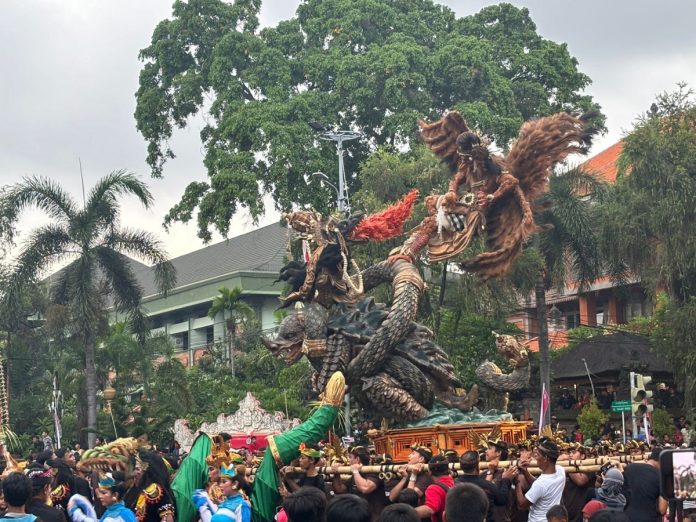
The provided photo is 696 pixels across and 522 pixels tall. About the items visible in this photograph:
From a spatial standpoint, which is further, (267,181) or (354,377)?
(267,181)

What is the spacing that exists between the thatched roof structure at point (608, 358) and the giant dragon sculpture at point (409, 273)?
16197 mm

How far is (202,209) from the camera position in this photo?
109 feet

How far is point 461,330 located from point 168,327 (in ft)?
85.7

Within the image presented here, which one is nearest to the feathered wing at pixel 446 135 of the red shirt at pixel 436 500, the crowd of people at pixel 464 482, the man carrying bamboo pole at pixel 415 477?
the crowd of people at pixel 464 482

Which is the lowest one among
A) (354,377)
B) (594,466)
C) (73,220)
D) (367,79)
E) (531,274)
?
(594,466)

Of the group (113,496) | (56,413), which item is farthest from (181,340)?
(113,496)

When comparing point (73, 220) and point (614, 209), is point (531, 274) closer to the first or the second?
point (614, 209)

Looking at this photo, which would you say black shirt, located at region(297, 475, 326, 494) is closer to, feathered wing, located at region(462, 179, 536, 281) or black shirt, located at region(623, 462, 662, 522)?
black shirt, located at region(623, 462, 662, 522)

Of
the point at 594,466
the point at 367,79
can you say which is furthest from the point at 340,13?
the point at 594,466

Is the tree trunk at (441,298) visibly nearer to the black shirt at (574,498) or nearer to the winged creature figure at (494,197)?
the winged creature figure at (494,197)

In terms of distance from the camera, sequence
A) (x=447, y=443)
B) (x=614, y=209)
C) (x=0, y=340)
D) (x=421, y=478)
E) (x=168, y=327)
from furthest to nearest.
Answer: (x=168, y=327) → (x=0, y=340) → (x=614, y=209) → (x=447, y=443) → (x=421, y=478)

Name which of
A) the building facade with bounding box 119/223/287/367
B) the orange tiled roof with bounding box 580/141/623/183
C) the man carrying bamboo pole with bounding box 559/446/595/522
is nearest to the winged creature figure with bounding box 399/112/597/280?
the man carrying bamboo pole with bounding box 559/446/595/522

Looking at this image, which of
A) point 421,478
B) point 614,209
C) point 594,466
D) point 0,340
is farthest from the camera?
point 0,340

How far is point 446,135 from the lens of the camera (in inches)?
721
